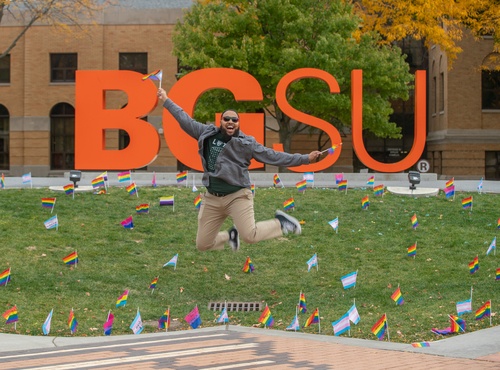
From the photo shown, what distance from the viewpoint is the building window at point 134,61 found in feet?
149

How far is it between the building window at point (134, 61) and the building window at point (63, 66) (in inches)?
97.4

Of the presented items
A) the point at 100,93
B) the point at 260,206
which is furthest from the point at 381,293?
the point at 100,93

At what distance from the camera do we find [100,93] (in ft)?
84.1

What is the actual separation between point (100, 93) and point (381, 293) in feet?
41.5

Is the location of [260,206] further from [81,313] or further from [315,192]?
[81,313]

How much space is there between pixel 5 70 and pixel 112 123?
23575 millimetres

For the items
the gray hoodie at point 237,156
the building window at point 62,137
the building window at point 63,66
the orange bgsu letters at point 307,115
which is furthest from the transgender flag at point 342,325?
the building window at point 63,66

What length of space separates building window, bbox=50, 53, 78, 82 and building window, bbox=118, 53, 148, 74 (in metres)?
2.47

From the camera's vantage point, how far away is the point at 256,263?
1820 cm

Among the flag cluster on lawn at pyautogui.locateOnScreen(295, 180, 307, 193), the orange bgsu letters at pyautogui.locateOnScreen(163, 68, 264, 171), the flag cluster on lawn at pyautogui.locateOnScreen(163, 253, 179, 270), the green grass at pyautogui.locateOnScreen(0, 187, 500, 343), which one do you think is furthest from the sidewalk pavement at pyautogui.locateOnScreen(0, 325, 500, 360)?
the orange bgsu letters at pyautogui.locateOnScreen(163, 68, 264, 171)

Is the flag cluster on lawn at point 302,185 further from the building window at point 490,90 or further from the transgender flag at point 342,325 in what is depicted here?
the building window at point 490,90

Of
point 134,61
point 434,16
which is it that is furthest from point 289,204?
point 134,61

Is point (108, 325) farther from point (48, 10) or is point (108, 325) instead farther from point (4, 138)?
point (4, 138)

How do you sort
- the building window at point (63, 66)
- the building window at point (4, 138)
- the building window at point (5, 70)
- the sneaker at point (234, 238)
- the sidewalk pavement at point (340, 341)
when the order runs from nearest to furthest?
the sidewalk pavement at point (340, 341) → the sneaker at point (234, 238) → the building window at point (63, 66) → the building window at point (5, 70) → the building window at point (4, 138)
